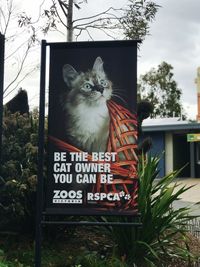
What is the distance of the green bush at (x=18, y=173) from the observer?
7.00 m

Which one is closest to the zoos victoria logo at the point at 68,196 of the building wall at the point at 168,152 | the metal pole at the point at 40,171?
the metal pole at the point at 40,171

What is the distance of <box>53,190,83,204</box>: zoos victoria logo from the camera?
5805 mm

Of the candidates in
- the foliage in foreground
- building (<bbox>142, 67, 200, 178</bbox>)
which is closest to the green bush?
the foliage in foreground

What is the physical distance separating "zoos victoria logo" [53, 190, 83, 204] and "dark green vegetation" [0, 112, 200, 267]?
3.59 ft

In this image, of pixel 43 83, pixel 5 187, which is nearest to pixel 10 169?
pixel 5 187

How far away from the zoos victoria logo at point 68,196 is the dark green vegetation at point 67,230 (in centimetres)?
109

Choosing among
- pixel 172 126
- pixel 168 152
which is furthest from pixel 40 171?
pixel 168 152

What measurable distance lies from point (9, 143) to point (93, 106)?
219 centimetres

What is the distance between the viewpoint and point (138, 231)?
24.0 feet

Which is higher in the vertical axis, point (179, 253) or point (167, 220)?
point (167, 220)

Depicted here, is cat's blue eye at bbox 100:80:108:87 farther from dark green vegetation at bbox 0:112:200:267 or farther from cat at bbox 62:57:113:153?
dark green vegetation at bbox 0:112:200:267

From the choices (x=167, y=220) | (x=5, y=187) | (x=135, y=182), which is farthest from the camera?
(x=167, y=220)

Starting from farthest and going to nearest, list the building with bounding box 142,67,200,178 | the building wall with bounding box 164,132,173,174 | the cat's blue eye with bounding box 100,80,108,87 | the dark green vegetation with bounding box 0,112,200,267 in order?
the building wall with bounding box 164,132,173,174 < the building with bounding box 142,67,200,178 < the dark green vegetation with bounding box 0,112,200,267 < the cat's blue eye with bounding box 100,80,108,87

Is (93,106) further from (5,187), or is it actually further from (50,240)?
(50,240)
